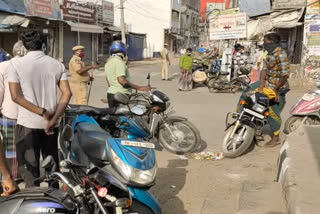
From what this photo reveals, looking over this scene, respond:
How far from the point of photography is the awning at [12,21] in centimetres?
1880

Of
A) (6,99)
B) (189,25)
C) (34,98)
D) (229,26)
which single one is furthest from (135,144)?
(189,25)

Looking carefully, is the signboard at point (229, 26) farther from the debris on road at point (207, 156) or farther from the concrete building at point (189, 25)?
the concrete building at point (189, 25)

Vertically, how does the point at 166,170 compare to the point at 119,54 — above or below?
below

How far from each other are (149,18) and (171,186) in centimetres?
4882

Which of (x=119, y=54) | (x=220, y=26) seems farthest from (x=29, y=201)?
(x=220, y=26)

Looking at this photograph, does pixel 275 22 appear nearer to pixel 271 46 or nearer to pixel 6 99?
pixel 271 46

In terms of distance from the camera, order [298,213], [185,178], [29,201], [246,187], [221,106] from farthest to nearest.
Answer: [221,106] → [185,178] → [246,187] → [298,213] → [29,201]

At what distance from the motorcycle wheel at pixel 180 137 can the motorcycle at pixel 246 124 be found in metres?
0.49

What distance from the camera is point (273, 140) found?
22.1ft

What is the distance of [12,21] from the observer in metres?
19.3

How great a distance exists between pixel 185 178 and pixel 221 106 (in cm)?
615

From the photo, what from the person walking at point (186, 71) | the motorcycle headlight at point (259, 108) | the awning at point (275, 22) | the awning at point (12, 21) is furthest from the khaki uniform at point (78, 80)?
the awning at point (12, 21)

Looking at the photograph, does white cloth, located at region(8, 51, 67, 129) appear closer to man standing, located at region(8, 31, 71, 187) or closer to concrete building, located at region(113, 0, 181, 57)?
man standing, located at region(8, 31, 71, 187)

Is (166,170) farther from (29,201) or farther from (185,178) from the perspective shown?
(29,201)
